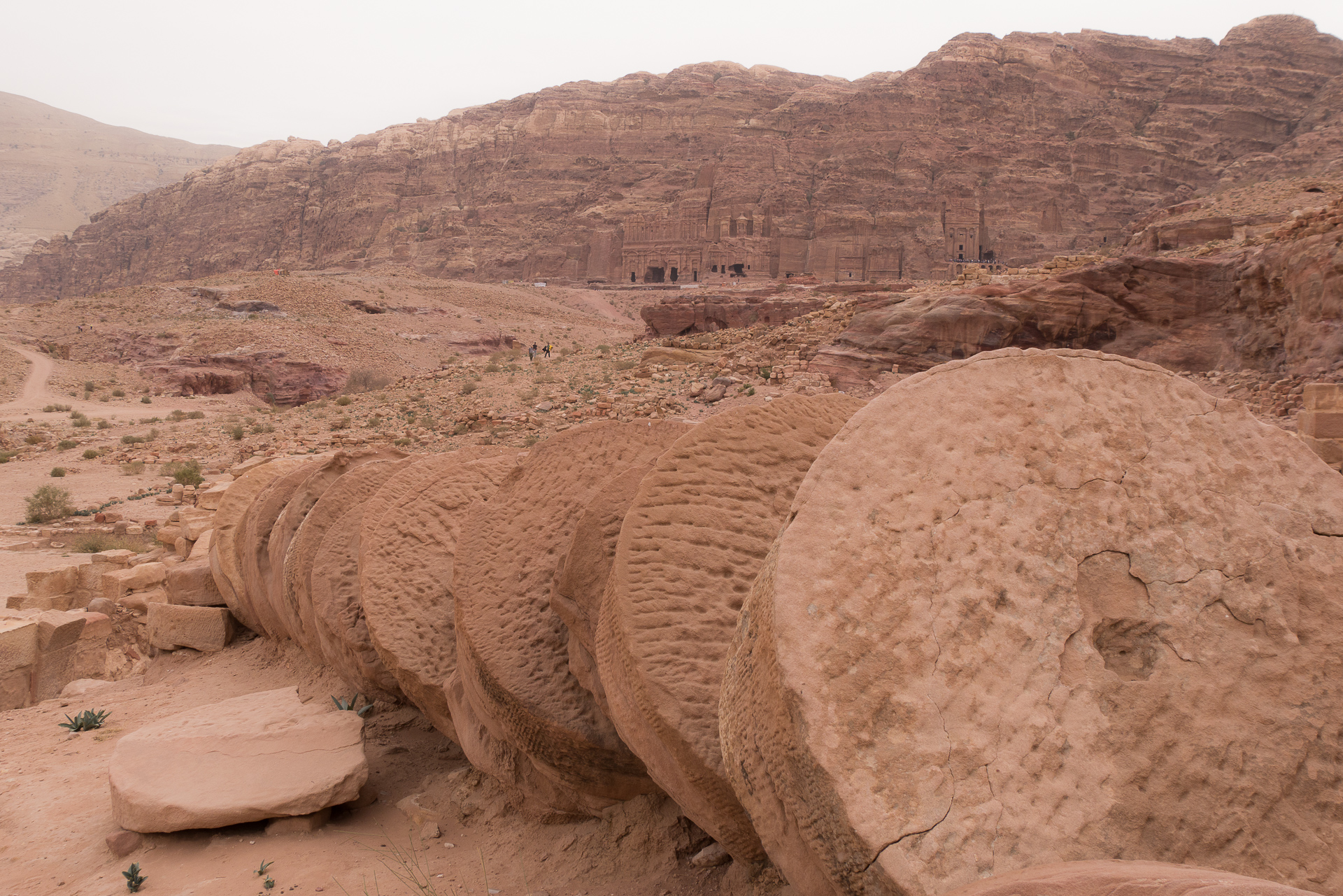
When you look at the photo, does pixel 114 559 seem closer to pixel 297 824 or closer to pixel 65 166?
pixel 297 824

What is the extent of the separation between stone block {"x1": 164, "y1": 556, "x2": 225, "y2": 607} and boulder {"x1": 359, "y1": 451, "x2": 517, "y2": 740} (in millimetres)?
2891

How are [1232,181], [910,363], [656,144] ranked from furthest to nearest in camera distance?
[656,144] < [1232,181] < [910,363]

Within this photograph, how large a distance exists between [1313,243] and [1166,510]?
11986 mm

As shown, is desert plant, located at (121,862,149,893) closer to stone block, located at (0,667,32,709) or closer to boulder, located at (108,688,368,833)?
boulder, located at (108,688,368,833)

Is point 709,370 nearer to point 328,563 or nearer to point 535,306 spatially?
point 328,563

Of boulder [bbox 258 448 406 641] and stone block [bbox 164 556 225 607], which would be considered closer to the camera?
boulder [bbox 258 448 406 641]

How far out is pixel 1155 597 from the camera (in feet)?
4.76

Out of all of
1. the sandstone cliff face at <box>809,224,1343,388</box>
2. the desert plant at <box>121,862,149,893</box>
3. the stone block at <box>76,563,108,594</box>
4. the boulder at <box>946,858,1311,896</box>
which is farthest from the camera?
the sandstone cliff face at <box>809,224,1343,388</box>

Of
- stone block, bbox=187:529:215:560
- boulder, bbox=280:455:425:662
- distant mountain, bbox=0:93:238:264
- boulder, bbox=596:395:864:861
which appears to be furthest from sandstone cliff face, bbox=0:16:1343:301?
boulder, bbox=596:395:864:861

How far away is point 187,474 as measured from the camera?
12594 mm

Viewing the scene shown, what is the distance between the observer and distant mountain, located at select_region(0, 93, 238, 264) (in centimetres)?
10544

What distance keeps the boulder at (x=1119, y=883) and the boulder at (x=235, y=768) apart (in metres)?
2.30

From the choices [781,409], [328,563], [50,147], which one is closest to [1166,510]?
[781,409]

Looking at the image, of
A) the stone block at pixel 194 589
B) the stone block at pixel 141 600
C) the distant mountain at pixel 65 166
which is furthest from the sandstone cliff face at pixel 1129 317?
the distant mountain at pixel 65 166
